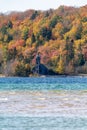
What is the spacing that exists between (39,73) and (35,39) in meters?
23.1

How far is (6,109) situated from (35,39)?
15552 cm

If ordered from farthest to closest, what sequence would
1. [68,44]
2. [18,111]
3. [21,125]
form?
[68,44] → [18,111] → [21,125]

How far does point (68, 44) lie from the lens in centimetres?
18475

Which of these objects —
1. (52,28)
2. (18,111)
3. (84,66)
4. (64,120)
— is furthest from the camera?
(52,28)

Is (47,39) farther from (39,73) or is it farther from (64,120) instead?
(64,120)

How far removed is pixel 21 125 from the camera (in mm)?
31047

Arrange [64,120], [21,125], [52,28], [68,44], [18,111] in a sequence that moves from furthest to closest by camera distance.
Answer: [52,28] < [68,44] < [18,111] < [64,120] < [21,125]

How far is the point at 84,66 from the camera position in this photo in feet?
554

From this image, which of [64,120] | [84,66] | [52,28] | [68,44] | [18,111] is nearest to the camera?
[64,120]

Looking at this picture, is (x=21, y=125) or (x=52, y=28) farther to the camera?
(x=52, y=28)

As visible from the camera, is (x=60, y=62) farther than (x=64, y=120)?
Yes

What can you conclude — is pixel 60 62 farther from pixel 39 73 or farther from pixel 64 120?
pixel 64 120

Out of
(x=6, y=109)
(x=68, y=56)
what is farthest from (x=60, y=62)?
(x=6, y=109)

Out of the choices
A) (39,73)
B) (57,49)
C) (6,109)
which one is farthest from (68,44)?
(6,109)
